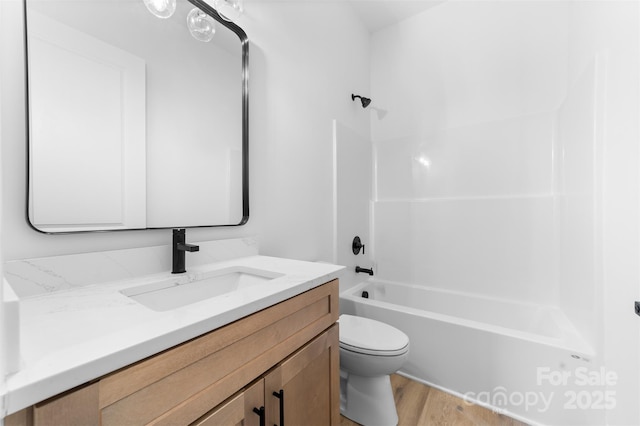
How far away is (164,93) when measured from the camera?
3.40 feet

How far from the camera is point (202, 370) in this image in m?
0.57

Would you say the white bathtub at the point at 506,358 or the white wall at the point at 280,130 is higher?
the white wall at the point at 280,130

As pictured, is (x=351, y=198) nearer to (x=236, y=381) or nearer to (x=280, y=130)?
(x=280, y=130)

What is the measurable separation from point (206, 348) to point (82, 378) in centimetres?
21

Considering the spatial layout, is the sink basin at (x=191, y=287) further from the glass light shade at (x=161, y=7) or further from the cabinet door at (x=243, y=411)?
the glass light shade at (x=161, y=7)

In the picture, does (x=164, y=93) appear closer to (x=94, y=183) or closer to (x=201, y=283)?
(x=94, y=183)

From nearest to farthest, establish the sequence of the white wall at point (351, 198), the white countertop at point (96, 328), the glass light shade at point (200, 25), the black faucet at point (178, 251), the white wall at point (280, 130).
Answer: the white countertop at point (96, 328)
the white wall at point (280, 130)
the black faucet at point (178, 251)
the glass light shade at point (200, 25)
the white wall at point (351, 198)

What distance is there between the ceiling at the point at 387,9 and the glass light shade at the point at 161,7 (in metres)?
1.73

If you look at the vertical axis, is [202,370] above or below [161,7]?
below

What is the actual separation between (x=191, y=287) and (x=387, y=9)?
2.58 meters

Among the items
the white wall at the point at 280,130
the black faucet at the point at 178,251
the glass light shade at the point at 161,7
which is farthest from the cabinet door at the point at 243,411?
the glass light shade at the point at 161,7

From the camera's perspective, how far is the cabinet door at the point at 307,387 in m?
0.75

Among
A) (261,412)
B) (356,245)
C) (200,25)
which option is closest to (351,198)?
(356,245)

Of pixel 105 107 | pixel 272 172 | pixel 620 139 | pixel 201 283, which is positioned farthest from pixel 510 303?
pixel 105 107
